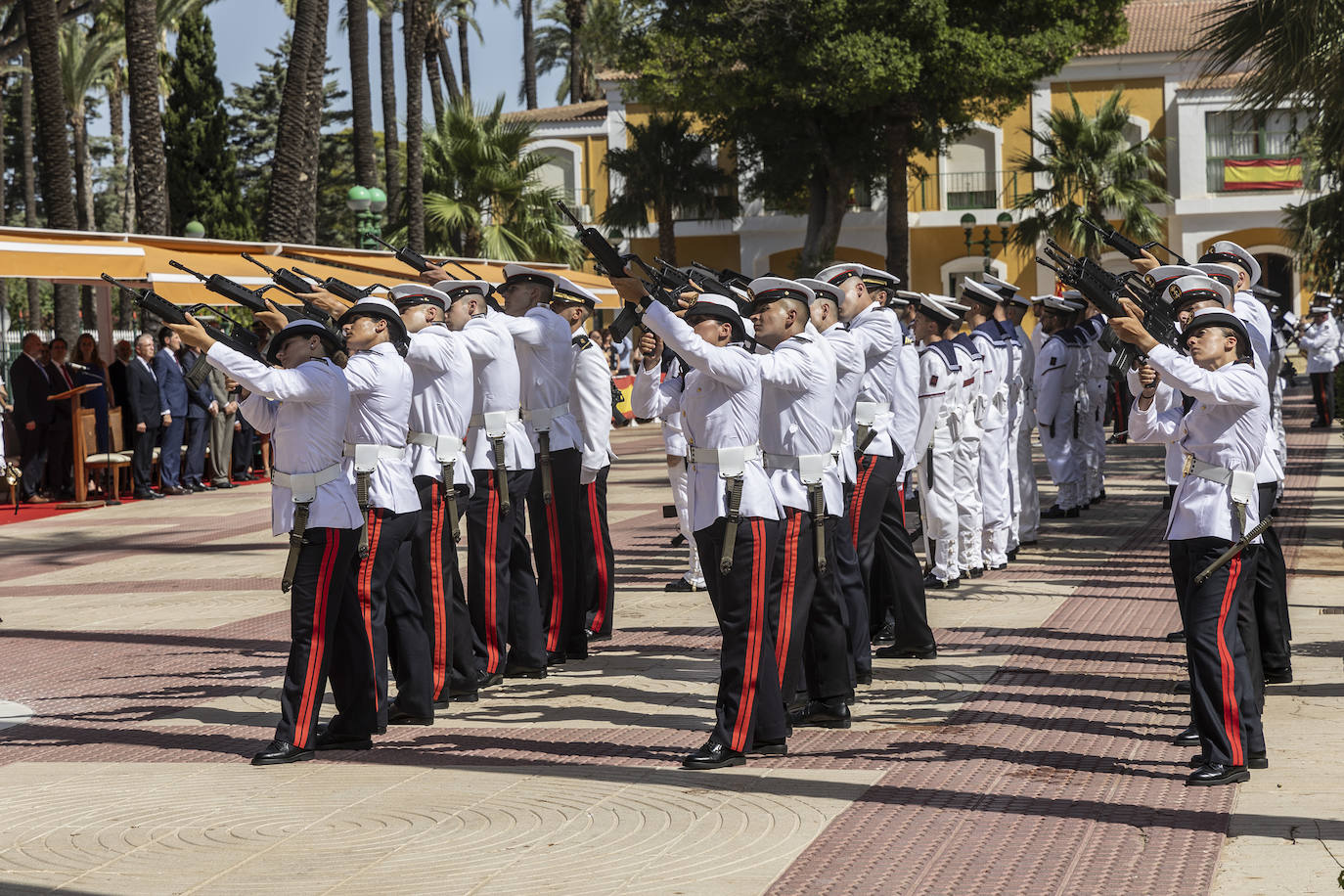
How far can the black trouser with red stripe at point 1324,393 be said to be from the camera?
2662 centimetres

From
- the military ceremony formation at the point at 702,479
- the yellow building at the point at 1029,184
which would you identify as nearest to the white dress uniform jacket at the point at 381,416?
the military ceremony formation at the point at 702,479

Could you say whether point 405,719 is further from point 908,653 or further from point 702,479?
point 908,653

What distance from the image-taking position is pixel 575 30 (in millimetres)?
62969

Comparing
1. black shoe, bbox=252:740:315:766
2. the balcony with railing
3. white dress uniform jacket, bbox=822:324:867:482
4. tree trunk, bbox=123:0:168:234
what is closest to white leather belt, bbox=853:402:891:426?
white dress uniform jacket, bbox=822:324:867:482

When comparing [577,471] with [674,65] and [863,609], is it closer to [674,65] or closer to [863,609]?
[863,609]

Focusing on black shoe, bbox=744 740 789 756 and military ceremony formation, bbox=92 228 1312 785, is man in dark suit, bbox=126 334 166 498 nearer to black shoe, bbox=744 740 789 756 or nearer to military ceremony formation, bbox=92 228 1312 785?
military ceremony formation, bbox=92 228 1312 785

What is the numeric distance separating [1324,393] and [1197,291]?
833 inches

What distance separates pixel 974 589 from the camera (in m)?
11.5

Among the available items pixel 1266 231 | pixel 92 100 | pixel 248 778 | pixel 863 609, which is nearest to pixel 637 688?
pixel 863 609

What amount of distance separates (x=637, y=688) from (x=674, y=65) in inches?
1109

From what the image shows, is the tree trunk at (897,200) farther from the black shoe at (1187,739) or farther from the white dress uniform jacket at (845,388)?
the black shoe at (1187,739)

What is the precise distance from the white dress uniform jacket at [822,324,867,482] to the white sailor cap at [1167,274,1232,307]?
4.92ft

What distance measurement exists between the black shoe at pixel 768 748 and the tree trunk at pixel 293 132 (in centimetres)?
2055

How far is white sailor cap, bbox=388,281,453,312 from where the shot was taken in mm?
8180
